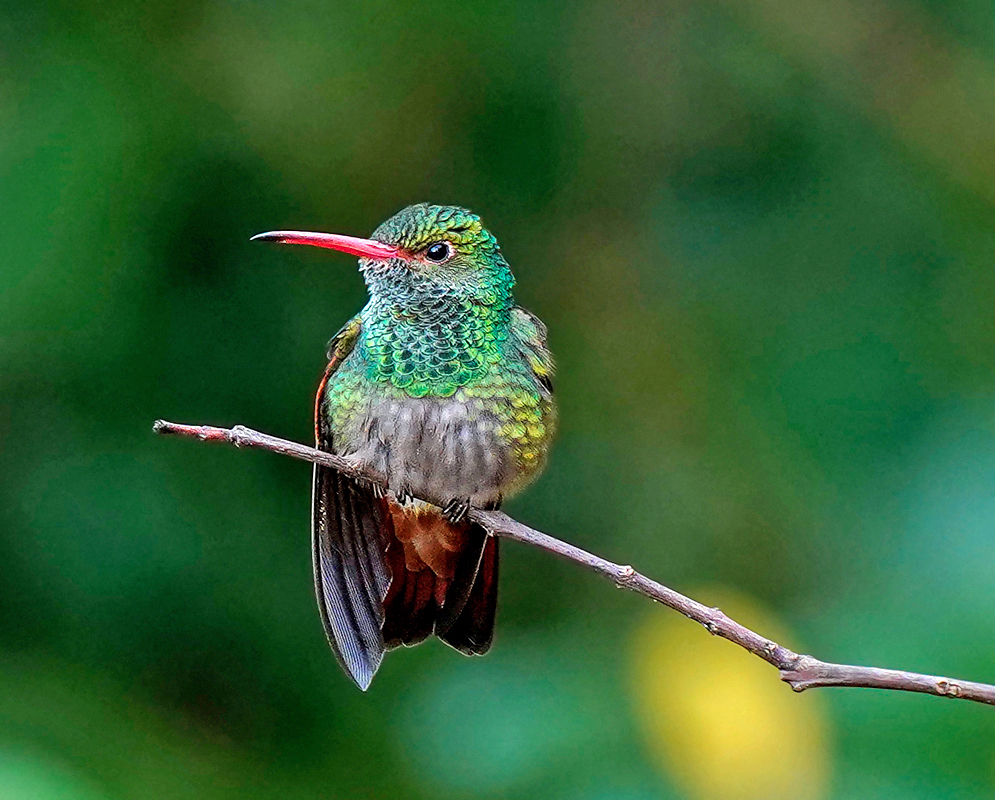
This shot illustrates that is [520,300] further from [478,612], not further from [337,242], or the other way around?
[337,242]

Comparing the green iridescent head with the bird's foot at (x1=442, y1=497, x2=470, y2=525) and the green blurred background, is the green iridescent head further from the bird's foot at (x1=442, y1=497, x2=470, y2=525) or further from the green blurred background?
the green blurred background

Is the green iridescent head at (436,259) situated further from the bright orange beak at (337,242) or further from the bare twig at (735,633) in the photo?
the bare twig at (735,633)

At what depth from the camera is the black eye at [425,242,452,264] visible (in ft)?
7.33

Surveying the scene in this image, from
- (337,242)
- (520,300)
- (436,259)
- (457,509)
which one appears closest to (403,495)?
(457,509)

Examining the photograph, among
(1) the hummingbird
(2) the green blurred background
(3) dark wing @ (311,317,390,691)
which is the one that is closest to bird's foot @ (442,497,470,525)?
(1) the hummingbird

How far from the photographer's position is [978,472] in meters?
3.08

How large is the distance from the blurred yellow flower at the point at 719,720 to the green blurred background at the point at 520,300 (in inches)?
7.2

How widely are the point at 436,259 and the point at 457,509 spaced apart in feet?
1.38

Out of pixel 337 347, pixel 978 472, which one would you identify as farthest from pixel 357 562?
pixel 978 472

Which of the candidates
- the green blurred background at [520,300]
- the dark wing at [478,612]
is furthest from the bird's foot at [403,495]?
the green blurred background at [520,300]

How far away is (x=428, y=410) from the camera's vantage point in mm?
2195

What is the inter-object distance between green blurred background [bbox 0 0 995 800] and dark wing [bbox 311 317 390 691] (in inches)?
22.5

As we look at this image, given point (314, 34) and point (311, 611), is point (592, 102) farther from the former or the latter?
point (311, 611)

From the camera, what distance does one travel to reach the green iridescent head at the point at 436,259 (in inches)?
87.7
